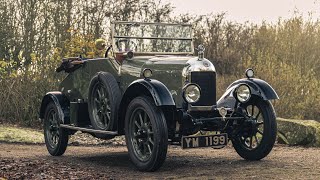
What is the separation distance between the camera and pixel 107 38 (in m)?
19.5

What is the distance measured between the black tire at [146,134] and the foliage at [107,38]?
7.61 m

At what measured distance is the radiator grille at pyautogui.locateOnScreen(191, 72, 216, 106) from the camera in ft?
25.7

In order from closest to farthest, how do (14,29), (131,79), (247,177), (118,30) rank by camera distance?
(247,177), (131,79), (118,30), (14,29)

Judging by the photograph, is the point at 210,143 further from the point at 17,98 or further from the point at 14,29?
the point at 14,29

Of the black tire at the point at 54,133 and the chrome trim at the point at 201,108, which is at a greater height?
the chrome trim at the point at 201,108

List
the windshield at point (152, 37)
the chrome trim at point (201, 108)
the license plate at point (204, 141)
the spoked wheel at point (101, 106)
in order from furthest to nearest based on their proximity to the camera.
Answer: the windshield at point (152, 37), the spoked wheel at point (101, 106), the chrome trim at point (201, 108), the license plate at point (204, 141)

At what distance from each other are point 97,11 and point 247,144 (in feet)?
41.4

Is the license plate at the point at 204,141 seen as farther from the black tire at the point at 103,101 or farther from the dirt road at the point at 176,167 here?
the black tire at the point at 103,101

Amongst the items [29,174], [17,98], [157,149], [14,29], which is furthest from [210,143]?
[14,29]

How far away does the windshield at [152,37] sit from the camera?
354 inches

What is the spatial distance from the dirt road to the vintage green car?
301 mm

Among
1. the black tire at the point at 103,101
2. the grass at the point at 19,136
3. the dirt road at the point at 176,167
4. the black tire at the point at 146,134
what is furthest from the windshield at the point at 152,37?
the grass at the point at 19,136

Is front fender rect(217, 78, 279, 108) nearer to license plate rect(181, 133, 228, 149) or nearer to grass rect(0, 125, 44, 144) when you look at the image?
license plate rect(181, 133, 228, 149)

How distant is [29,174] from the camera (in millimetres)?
6758
